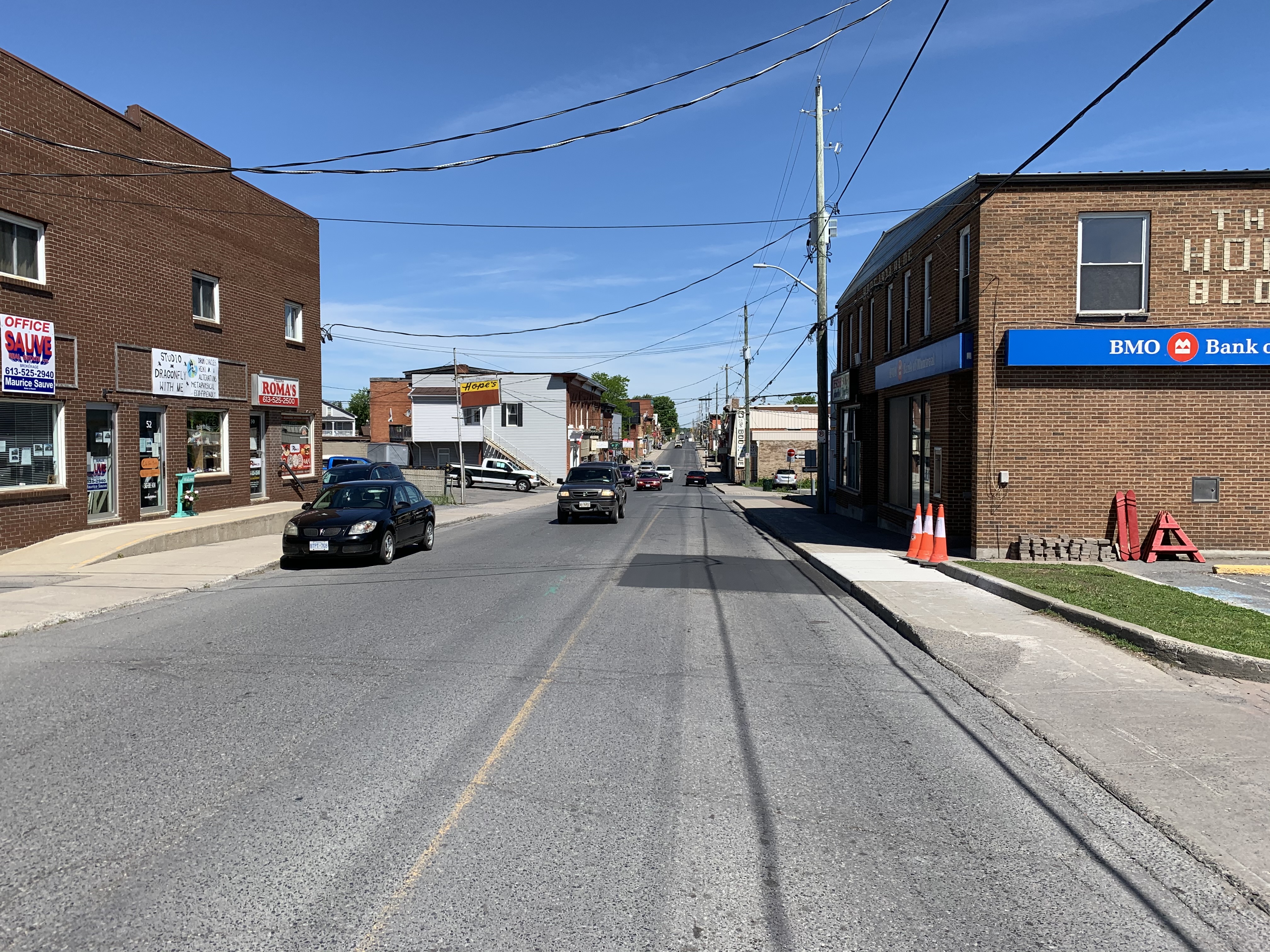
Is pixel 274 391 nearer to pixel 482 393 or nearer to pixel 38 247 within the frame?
pixel 38 247

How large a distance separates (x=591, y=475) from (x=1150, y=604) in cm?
1798

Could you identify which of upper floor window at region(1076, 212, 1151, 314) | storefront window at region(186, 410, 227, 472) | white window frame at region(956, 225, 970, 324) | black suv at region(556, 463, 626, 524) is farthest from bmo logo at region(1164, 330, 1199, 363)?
storefront window at region(186, 410, 227, 472)

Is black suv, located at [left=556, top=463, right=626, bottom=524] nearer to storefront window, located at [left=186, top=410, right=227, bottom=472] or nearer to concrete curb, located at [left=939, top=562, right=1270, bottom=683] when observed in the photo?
storefront window, located at [left=186, top=410, right=227, bottom=472]

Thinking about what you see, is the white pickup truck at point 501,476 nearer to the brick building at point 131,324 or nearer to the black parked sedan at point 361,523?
the brick building at point 131,324

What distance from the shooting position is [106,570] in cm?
1374

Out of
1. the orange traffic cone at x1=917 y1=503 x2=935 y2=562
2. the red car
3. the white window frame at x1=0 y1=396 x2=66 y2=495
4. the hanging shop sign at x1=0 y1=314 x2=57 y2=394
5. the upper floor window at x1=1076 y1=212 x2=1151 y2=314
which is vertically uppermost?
the upper floor window at x1=1076 y1=212 x2=1151 y2=314

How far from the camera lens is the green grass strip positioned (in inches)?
334

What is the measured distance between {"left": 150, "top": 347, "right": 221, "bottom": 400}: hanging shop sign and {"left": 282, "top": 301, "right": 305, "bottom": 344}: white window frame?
399 cm

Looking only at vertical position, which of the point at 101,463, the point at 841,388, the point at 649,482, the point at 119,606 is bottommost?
the point at 649,482

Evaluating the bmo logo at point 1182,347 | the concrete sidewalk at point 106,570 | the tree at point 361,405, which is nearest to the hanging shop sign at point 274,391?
the concrete sidewalk at point 106,570

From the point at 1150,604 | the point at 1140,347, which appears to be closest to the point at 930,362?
the point at 1140,347

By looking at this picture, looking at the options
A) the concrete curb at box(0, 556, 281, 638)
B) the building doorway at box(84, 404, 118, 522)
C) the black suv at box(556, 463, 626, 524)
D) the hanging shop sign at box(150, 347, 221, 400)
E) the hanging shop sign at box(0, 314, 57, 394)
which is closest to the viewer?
the concrete curb at box(0, 556, 281, 638)

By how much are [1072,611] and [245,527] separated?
636 inches

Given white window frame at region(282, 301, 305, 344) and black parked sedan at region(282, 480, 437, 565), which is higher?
white window frame at region(282, 301, 305, 344)
